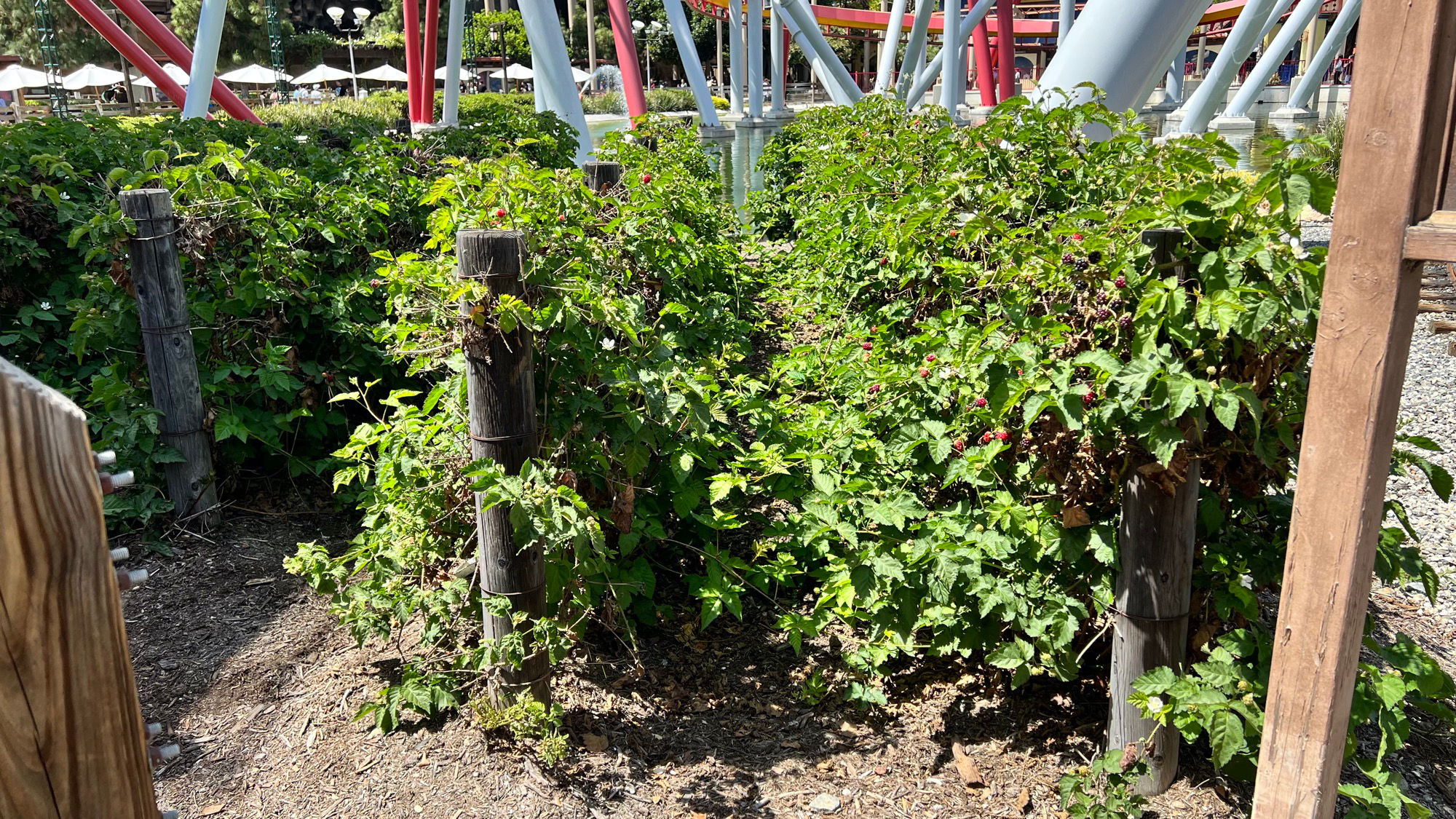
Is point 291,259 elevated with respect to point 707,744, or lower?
elevated

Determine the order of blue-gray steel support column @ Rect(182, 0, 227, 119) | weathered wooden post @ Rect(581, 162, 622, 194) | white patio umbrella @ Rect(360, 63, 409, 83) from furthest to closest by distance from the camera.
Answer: white patio umbrella @ Rect(360, 63, 409, 83) → blue-gray steel support column @ Rect(182, 0, 227, 119) → weathered wooden post @ Rect(581, 162, 622, 194)

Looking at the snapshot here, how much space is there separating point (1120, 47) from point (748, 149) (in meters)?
19.0

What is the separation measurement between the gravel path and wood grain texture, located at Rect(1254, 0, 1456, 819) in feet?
3.29

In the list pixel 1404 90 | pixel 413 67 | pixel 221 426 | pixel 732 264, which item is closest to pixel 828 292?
pixel 732 264

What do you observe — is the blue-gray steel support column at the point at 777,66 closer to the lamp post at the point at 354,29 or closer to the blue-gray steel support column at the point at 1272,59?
the blue-gray steel support column at the point at 1272,59

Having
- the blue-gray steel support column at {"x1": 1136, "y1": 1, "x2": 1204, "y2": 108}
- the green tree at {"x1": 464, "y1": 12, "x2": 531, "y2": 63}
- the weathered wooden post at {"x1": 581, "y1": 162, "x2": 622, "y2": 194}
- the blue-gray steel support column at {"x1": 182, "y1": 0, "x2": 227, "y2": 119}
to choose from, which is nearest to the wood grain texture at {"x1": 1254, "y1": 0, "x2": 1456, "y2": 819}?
the blue-gray steel support column at {"x1": 1136, "y1": 1, "x2": 1204, "y2": 108}

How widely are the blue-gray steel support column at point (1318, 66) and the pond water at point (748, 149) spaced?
0.32 meters

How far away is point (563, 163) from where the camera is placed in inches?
314

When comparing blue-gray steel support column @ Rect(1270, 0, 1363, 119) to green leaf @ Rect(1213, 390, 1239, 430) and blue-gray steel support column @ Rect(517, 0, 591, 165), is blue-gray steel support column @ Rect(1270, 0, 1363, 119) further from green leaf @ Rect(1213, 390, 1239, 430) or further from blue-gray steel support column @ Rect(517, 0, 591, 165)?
green leaf @ Rect(1213, 390, 1239, 430)

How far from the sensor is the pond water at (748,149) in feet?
44.3

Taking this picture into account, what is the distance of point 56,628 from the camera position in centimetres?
83

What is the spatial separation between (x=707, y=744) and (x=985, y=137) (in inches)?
106

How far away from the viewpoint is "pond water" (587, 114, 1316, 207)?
44.3ft

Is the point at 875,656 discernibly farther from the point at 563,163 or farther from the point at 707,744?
the point at 563,163
